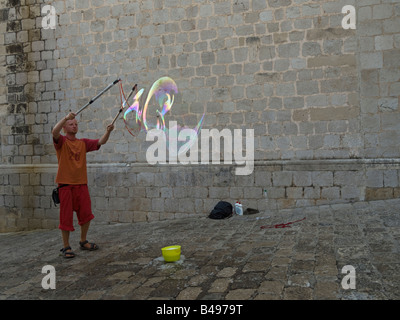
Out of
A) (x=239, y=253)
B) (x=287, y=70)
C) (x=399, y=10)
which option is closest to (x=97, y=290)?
(x=239, y=253)

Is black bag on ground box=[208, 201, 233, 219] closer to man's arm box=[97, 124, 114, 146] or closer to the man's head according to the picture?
man's arm box=[97, 124, 114, 146]

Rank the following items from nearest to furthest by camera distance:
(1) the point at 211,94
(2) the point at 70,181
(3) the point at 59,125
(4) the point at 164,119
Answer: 1. (3) the point at 59,125
2. (2) the point at 70,181
3. (1) the point at 211,94
4. (4) the point at 164,119

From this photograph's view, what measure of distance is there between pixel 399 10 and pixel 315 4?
1571 millimetres

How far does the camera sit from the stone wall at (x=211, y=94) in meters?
7.18

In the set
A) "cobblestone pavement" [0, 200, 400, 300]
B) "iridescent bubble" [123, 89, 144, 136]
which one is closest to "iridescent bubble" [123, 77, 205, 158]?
"iridescent bubble" [123, 89, 144, 136]

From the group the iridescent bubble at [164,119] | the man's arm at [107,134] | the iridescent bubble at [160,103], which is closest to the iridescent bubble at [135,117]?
the iridescent bubble at [164,119]

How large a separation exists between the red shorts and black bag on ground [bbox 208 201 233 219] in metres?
2.79

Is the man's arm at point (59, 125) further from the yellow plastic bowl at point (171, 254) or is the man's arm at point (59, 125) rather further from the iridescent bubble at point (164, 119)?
the iridescent bubble at point (164, 119)

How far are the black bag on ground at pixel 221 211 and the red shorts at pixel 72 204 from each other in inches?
110

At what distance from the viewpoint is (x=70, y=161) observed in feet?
17.6

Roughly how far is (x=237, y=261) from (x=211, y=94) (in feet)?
15.0

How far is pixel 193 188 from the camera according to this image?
320 inches

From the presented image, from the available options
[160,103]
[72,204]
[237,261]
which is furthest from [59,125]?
[160,103]

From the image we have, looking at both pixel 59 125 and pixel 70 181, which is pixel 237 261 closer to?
pixel 70 181
